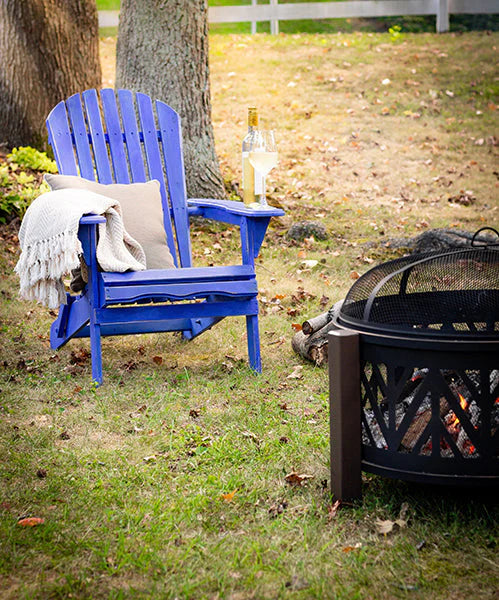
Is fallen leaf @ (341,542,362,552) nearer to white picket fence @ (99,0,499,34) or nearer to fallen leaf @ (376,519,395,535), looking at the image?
fallen leaf @ (376,519,395,535)

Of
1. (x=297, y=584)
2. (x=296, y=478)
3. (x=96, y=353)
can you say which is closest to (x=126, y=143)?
(x=96, y=353)

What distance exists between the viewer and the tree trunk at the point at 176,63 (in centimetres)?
589

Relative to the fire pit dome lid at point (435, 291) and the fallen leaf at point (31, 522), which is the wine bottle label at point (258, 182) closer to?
the fire pit dome lid at point (435, 291)

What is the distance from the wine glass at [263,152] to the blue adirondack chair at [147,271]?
206mm

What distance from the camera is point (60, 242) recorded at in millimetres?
3295

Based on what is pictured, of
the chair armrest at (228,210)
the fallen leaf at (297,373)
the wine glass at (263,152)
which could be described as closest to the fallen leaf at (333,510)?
the fallen leaf at (297,373)

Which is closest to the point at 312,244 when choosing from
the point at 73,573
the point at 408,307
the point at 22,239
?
the point at 22,239

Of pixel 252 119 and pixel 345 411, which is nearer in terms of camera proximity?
pixel 345 411

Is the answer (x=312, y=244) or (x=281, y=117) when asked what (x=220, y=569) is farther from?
(x=281, y=117)

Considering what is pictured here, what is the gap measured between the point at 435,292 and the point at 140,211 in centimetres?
181

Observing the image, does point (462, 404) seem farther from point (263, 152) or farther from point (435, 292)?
point (263, 152)

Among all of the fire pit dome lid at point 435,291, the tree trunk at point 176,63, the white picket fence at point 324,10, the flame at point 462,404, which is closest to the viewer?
the flame at point 462,404

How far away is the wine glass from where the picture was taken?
3539 millimetres

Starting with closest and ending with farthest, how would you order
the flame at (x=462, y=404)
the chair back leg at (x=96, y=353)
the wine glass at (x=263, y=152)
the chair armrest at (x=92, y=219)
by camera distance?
the flame at (x=462, y=404) < the chair armrest at (x=92, y=219) < the chair back leg at (x=96, y=353) < the wine glass at (x=263, y=152)
